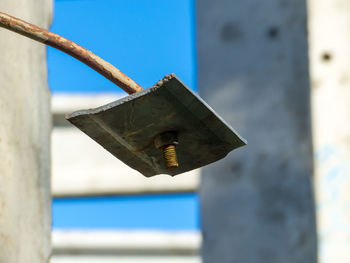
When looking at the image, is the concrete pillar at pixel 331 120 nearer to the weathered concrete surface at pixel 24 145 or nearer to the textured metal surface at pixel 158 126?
the weathered concrete surface at pixel 24 145

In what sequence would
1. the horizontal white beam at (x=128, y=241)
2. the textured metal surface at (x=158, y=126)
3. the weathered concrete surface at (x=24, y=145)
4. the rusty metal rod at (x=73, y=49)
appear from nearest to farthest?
the textured metal surface at (x=158, y=126) < the rusty metal rod at (x=73, y=49) < the weathered concrete surface at (x=24, y=145) < the horizontal white beam at (x=128, y=241)

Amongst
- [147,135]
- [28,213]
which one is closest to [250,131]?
[28,213]

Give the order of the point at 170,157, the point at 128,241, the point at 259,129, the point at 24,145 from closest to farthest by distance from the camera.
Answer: the point at 170,157 < the point at 24,145 < the point at 259,129 < the point at 128,241

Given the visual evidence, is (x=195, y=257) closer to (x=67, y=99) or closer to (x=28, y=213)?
(x=67, y=99)

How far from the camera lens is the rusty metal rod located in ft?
7.95

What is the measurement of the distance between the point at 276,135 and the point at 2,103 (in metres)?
3.23

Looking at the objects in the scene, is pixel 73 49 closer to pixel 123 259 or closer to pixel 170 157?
pixel 170 157

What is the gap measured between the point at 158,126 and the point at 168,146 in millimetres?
64

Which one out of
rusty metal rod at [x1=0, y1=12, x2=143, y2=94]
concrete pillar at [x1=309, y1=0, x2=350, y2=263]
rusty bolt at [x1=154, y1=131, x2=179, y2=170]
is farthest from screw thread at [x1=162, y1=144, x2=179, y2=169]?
concrete pillar at [x1=309, y1=0, x2=350, y2=263]

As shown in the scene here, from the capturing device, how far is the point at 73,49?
8.00ft

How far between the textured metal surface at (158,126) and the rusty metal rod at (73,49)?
11 cm

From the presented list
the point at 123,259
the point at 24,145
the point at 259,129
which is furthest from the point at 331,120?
the point at 123,259

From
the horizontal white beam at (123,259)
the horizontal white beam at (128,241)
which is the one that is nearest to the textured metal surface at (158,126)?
the horizontal white beam at (128,241)

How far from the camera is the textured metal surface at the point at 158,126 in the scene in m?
2.32
